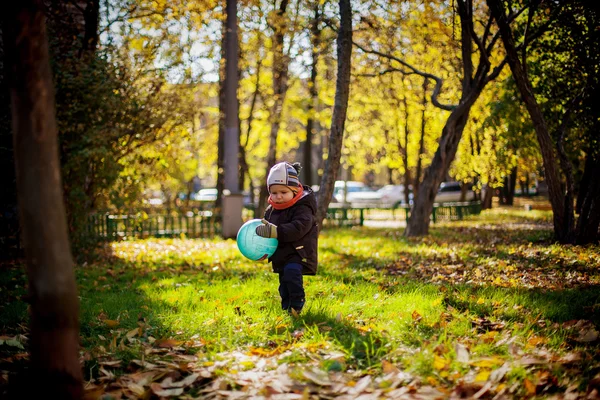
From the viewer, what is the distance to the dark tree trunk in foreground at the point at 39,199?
2.88m

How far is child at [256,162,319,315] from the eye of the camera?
17.3 ft

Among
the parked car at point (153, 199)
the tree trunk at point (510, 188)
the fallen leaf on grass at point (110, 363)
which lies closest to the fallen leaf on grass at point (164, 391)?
the fallen leaf on grass at point (110, 363)

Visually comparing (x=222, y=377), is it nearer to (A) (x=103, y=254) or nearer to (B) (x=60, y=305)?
(B) (x=60, y=305)

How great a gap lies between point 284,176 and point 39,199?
8.79 ft

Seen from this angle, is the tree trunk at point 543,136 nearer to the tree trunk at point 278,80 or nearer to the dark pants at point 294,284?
the dark pants at point 294,284

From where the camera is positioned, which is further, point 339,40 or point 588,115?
point 588,115

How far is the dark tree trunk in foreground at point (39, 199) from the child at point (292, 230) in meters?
2.42

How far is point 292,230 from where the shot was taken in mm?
5266

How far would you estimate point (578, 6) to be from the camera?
36.1 ft

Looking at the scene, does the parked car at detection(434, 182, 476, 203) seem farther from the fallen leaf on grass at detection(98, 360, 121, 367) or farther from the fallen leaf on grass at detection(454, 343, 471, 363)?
the fallen leaf on grass at detection(98, 360, 121, 367)

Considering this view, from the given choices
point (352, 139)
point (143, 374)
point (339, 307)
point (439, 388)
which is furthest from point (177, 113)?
point (352, 139)

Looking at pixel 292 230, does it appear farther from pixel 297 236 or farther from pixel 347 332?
pixel 347 332

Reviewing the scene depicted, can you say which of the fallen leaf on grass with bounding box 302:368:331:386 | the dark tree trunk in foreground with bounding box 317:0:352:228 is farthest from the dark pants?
the dark tree trunk in foreground with bounding box 317:0:352:228

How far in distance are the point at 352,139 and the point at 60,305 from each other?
2786 centimetres
